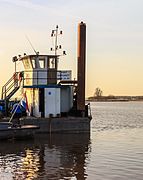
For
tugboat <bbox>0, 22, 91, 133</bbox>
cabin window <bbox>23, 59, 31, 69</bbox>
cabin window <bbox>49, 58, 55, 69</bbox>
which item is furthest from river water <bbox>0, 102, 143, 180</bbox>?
cabin window <bbox>23, 59, 31, 69</bbox>

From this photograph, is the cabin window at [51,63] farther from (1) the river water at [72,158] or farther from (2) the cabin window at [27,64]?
(1) the river water at [72,158]

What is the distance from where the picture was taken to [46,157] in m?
21.2

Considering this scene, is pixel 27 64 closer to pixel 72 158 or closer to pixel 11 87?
pixel 11 87

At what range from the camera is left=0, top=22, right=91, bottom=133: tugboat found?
1219 inches

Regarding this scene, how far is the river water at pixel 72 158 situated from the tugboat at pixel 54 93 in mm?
1406

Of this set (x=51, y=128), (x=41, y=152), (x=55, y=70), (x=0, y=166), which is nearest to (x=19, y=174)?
(x=0, y=166)

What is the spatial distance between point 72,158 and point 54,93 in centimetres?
1099

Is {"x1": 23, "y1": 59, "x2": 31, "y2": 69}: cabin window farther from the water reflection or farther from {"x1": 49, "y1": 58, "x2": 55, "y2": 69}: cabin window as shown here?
the water reflection

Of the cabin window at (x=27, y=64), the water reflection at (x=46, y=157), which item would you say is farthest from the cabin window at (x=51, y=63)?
the water reflection at (x=46, y=157)

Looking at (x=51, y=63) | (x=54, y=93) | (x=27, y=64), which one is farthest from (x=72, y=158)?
(x=27, y=64)

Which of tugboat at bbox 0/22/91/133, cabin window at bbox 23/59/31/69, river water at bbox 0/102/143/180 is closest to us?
river water at bbox 0/102/143/180

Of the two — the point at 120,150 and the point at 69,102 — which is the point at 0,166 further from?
the point at 69,102

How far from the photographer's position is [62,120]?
3069 cm

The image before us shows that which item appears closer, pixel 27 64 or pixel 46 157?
pixel 46 157
